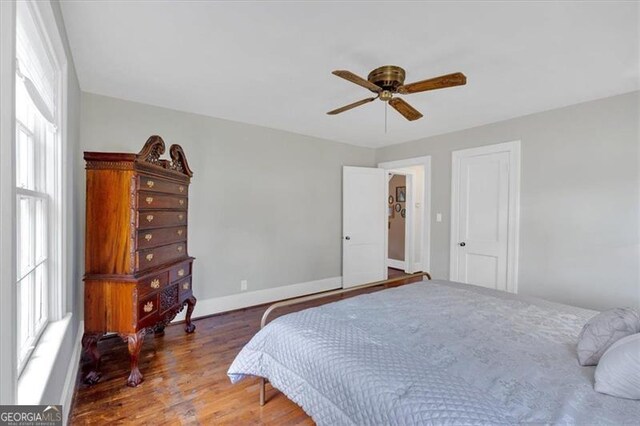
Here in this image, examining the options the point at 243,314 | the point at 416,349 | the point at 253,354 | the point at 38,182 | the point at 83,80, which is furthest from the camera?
the point at 243,314

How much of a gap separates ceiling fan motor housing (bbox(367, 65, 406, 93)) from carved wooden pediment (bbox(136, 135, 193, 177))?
172 centimetres

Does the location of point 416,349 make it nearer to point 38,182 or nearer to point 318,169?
point 38,182

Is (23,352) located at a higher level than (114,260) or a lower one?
lower

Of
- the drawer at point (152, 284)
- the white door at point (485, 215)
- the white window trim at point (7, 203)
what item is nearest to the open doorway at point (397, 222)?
the white door at point (485, 215)

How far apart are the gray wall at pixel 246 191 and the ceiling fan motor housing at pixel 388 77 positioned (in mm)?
2162

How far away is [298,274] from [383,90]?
2903mm

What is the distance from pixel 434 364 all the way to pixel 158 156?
2.43 metres

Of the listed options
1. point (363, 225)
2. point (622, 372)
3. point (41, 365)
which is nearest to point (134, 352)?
point (41, 365)

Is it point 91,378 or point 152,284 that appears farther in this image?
point 152,284

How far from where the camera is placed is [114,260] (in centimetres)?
212

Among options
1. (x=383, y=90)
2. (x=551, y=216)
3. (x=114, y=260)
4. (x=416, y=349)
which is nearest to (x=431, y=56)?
(x=383, y=90)

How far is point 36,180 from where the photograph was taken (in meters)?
1.62

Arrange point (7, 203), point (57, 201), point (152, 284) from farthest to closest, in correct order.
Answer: point (152, 284) < point (57, 201) < point (7, 203)

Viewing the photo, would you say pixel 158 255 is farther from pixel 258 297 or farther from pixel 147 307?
pixel 258 297
